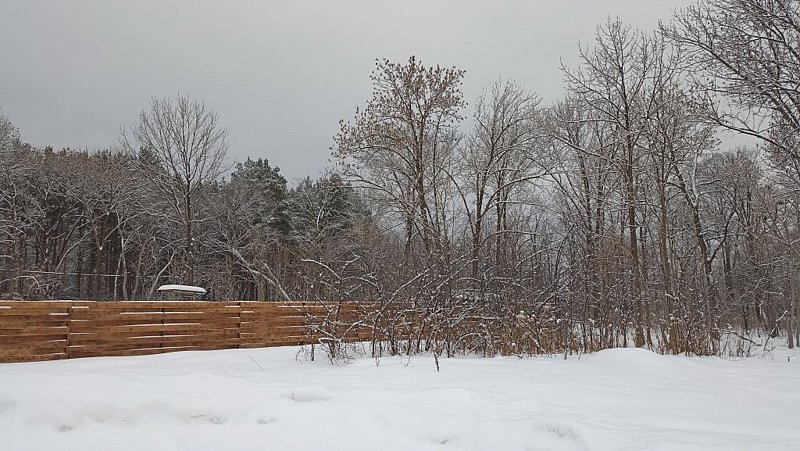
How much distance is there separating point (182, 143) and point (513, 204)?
13.0 m

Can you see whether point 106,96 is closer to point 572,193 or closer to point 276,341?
point 276,341

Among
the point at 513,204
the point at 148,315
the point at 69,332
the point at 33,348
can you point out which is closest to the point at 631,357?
the point at 148,315

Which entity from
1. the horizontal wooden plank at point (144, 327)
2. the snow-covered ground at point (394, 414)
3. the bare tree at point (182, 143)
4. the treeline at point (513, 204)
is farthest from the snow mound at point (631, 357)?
the bare tree at point (182, 143)

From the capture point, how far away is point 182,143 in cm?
2034

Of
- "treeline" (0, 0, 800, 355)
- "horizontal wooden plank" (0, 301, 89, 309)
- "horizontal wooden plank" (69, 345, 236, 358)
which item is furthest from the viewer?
"horizontal wooden plank" (69, 345, 236, 358)

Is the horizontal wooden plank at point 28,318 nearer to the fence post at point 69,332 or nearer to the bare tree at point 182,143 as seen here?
the fence post at point 69,332

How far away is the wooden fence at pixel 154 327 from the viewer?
8102mm

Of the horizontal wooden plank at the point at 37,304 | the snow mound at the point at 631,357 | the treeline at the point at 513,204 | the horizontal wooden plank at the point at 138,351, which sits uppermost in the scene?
the treeline at the point at 513,204

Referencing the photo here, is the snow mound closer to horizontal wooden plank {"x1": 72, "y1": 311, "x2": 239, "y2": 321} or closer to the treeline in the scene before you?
the treeline

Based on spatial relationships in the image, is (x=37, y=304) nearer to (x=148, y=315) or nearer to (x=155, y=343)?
(x=148, y=315)

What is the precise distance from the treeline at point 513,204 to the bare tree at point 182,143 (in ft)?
0.26

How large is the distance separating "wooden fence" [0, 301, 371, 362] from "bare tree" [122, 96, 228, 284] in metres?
9.85

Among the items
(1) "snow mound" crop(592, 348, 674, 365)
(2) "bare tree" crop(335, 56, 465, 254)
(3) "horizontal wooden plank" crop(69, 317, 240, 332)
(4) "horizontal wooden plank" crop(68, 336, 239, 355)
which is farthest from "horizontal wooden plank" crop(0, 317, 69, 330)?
(2) "bare tree" crop(335, 56, 465, 254)

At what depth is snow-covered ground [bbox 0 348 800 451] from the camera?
3166 mm
